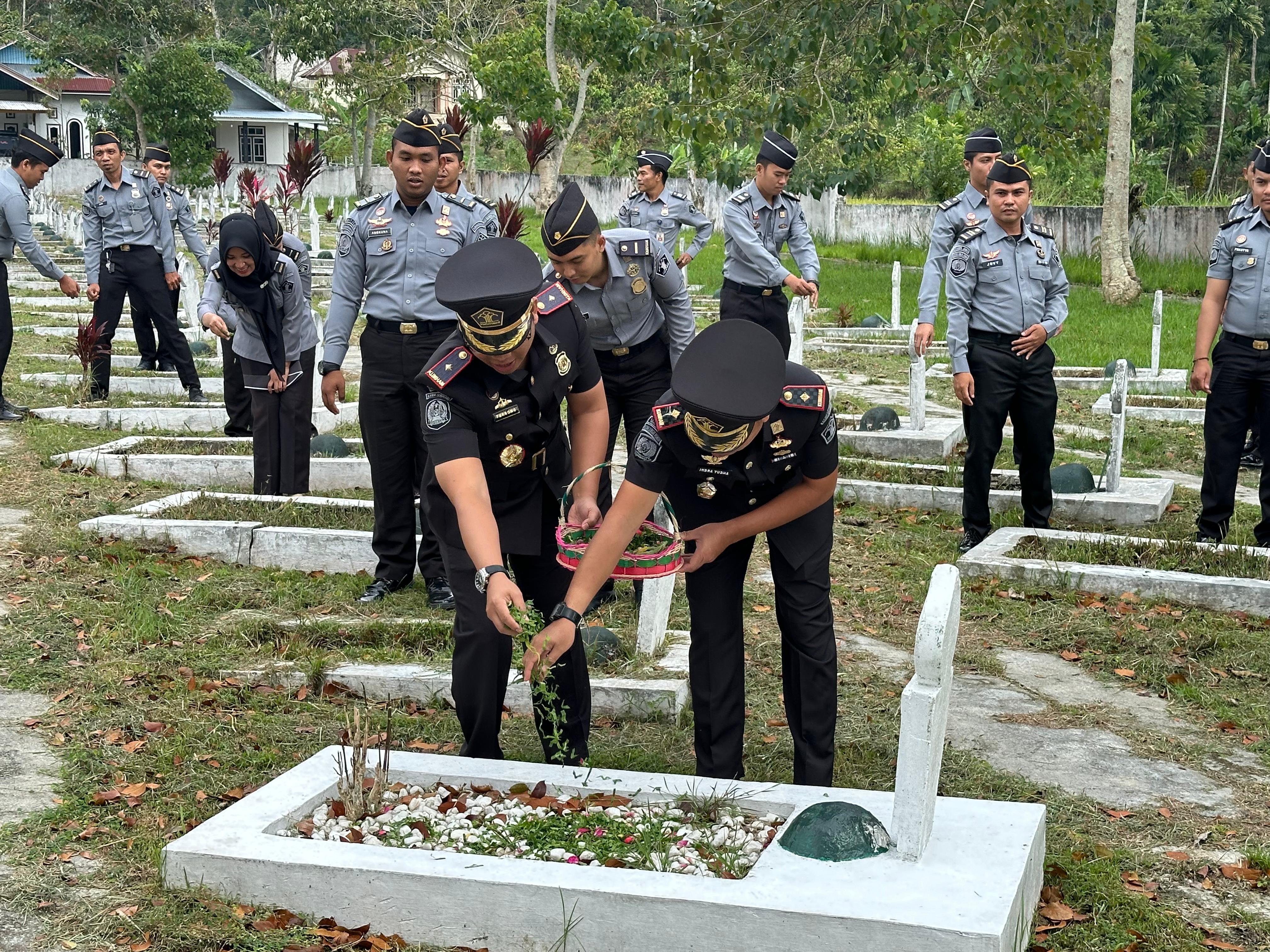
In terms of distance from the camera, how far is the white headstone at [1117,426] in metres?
8.24

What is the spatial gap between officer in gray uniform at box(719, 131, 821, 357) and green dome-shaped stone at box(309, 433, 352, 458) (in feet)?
9.44

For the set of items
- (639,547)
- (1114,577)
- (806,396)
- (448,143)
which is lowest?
(1114,577)

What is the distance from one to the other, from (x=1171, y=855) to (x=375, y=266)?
426 centimetres

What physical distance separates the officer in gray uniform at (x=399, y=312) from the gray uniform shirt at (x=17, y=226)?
5.41 m

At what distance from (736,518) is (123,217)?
9623 millimetres

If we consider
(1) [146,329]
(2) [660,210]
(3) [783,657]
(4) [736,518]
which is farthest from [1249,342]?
(1) [146,329]

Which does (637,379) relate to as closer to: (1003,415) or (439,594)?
(439,594)

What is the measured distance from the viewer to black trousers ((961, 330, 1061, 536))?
294 inches

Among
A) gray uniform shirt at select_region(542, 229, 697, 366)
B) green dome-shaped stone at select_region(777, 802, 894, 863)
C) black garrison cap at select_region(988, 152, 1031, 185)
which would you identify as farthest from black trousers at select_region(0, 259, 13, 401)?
green dome-shaped stone at select_region(777, 802, 894, 863)

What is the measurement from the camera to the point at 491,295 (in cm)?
399

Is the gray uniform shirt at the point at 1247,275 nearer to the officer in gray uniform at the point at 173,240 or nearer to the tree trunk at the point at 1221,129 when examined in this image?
the officer in gray uniform at the point at 173,240

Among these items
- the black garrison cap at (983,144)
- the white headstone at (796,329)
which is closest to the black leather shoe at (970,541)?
the black garrison cap at (983,144)

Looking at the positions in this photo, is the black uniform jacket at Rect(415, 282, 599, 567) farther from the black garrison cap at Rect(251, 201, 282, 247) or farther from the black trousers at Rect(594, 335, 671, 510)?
the black garrison cap at Rect(251, 201, 282, 247)

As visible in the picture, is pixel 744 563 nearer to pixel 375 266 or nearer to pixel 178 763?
pixel 178 763
